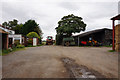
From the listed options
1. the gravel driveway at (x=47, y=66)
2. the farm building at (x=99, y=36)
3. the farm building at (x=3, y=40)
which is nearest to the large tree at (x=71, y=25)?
the farm building at (x=99, y=36)

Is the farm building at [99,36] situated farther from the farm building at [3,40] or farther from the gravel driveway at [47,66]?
the farm building at [3,40]

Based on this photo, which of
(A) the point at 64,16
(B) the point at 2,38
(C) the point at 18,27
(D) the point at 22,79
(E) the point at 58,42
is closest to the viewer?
(D) the point at 22,79

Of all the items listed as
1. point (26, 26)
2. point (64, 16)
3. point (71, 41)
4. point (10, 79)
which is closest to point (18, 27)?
point (26, 26)

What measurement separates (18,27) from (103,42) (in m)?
38.6

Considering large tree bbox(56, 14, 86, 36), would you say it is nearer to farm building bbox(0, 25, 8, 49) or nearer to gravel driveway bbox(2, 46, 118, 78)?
farm building bbox(0, 25, 8, 49)

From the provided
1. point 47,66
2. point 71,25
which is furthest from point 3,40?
point 71,25

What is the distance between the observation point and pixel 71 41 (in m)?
21.0

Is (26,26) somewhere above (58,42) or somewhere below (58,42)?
above

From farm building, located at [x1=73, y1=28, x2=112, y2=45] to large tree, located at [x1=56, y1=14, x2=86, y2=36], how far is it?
1.96m

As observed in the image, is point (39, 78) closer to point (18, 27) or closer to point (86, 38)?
point (86, 38)

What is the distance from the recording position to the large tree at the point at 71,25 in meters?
19.4

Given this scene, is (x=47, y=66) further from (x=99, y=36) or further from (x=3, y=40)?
(x=99, y=36)

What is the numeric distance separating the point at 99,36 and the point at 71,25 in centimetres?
833

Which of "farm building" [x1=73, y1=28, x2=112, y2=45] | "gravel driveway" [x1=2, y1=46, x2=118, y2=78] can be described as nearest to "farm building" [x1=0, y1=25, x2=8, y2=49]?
"gravel driveway" [x1=2, y1=46, x2=118, y2=78]
